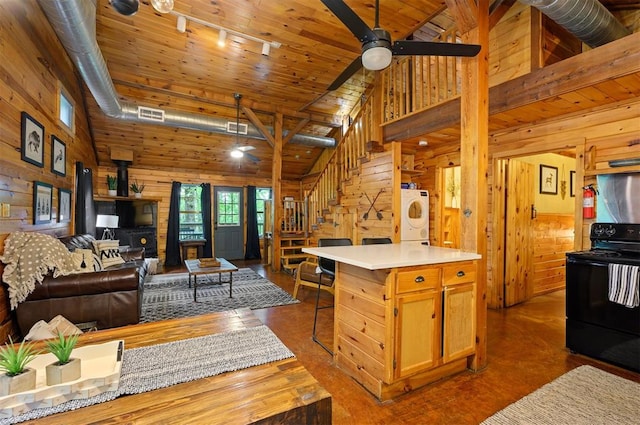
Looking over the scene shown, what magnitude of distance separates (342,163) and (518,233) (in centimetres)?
306

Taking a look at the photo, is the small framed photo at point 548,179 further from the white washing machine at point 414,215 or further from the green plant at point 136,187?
the green plant at point 136,187

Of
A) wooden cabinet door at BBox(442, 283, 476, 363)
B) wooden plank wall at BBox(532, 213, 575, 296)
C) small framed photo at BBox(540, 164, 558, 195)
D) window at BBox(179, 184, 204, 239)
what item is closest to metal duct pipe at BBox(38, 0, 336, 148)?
window at BBox(179, 184, 204, 239)

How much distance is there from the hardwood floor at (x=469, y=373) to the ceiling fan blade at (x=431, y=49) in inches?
94.0

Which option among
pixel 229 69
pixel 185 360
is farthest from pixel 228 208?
pixel 185 360

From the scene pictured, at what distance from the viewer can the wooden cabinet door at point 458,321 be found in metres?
2.28

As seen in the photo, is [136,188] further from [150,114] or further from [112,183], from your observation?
[150,114]

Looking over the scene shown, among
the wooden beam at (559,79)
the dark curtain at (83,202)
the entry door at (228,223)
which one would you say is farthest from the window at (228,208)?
the wooden beam at (559,79)

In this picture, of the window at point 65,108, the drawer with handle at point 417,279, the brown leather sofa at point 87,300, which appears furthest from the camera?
the window at point 65,108

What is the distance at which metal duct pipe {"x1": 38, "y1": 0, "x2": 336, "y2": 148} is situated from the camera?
8.18 ft

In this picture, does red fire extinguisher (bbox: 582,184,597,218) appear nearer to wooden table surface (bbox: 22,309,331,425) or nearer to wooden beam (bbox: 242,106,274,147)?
wooden table surface (bbox: 22,309,331,425)

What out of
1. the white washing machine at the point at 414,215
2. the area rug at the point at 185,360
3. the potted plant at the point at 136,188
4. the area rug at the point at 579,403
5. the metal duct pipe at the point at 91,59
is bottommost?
the area rug at the point at 579,403

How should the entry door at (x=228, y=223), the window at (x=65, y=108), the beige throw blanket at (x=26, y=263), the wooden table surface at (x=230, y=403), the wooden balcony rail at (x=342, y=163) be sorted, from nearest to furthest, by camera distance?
the wooden table surface at (x=230, y=403) < the beige throw blanket at (x=26, y=263) < the window at (x=65, y=108) < the wooden balcony rail at (x=342, y=163) < the entry door at (x=228, y=223)

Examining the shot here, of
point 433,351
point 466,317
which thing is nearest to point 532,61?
point 466,317

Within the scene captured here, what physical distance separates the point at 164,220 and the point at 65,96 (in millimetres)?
3559
